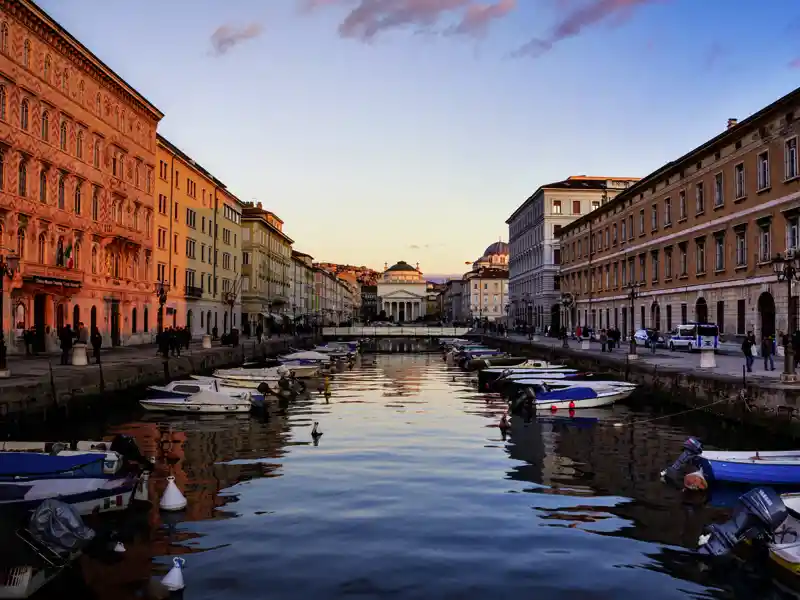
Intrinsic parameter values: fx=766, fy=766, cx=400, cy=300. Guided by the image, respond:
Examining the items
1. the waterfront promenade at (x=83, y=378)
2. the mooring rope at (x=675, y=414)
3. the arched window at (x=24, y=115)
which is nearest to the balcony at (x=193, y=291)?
the waterfront promenade at (x=83, y=378)

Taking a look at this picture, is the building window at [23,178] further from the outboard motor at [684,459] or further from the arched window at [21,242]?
the outboard motor at [684,459]

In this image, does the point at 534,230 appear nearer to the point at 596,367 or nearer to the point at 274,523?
the point at 596,367

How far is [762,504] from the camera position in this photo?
1291 cm

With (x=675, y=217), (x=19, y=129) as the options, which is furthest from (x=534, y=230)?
(x=19, y=129)

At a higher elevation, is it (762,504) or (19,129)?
(19,129)

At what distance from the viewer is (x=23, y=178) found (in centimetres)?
4484

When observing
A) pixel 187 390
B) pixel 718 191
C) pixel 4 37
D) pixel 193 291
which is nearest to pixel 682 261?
pixel 718 191

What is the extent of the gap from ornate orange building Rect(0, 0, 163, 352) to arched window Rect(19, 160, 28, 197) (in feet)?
0.22

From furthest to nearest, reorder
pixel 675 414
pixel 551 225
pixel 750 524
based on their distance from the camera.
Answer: pixel 551 225
pixel 675 414
pixel 750 524

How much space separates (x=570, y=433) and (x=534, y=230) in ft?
316

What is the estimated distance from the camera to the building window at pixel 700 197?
54.2m

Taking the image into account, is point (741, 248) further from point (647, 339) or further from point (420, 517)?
point (420, 517)

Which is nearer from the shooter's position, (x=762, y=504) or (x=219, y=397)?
(x=762, y=504)

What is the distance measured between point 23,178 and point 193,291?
1329 inches
